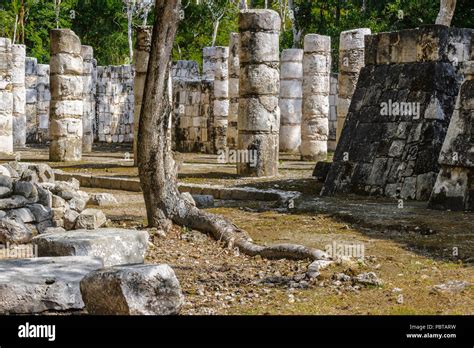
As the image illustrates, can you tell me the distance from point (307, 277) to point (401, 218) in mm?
3150

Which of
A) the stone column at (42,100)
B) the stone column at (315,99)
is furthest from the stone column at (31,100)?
the stone column at (315,99)

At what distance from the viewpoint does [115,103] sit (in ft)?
92.2

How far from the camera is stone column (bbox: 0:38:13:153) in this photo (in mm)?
21906

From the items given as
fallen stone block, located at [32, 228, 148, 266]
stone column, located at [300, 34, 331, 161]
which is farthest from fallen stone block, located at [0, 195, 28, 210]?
stone column, located at [300, 34, 331, 161]

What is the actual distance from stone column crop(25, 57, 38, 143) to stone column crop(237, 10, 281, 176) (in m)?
12.5

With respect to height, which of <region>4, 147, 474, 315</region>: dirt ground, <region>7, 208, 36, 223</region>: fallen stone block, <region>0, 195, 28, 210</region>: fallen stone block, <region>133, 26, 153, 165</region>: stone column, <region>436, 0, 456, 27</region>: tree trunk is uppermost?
<region>436, 0, 456, 27</region>: tree trunk

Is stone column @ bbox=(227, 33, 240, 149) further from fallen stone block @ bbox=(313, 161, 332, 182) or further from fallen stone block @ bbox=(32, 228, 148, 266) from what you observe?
fallen stone block @ bbox=(32, 228, 148, 266)

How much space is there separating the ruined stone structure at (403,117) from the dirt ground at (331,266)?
1.48ft

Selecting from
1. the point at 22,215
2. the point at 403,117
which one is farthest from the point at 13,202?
the point at 403,117

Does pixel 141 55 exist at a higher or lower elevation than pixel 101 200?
higher

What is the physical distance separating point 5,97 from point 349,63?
8246 mm

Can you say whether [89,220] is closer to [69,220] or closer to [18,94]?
[69,220]
